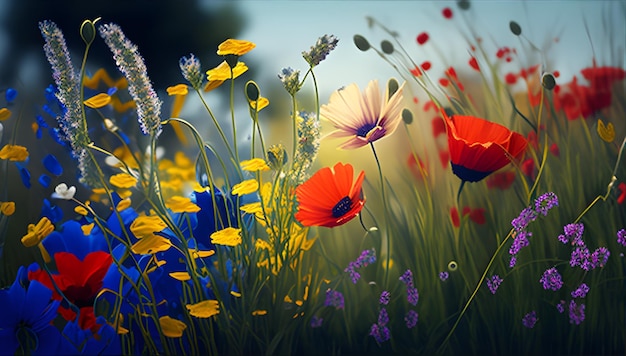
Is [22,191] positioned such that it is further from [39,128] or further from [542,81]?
[542,81]

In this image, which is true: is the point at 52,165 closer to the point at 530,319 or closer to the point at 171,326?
the point at 171,326

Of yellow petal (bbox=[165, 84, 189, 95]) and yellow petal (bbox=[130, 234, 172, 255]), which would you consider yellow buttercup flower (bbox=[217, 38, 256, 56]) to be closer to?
yellow petal (bbox=[165, 84, 189, 95])

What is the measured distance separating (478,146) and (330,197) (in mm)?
338

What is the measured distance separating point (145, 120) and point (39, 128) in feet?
0.93

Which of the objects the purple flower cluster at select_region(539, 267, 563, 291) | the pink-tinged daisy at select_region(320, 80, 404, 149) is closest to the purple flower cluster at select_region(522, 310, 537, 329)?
the purple flower cluster at select_region(539, 267, 563, 291)

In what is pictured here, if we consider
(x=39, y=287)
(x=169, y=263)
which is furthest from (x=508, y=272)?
(x=39, y=287)

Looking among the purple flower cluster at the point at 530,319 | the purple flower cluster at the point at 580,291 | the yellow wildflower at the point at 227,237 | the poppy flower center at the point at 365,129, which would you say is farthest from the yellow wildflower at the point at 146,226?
the purple flower cluster at the point at 580,291

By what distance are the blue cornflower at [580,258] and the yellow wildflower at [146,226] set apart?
2.95 ft

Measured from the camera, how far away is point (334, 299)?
162cm

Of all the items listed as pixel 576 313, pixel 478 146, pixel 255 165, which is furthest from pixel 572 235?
pixel 255 165

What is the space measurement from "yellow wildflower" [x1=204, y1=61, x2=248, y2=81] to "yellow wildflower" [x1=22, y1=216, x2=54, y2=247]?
48cm

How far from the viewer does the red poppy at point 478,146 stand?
1604 mm

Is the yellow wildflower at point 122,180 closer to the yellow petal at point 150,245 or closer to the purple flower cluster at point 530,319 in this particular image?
the yellow petal at point 150,245

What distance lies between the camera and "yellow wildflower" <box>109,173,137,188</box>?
5.23 feet
